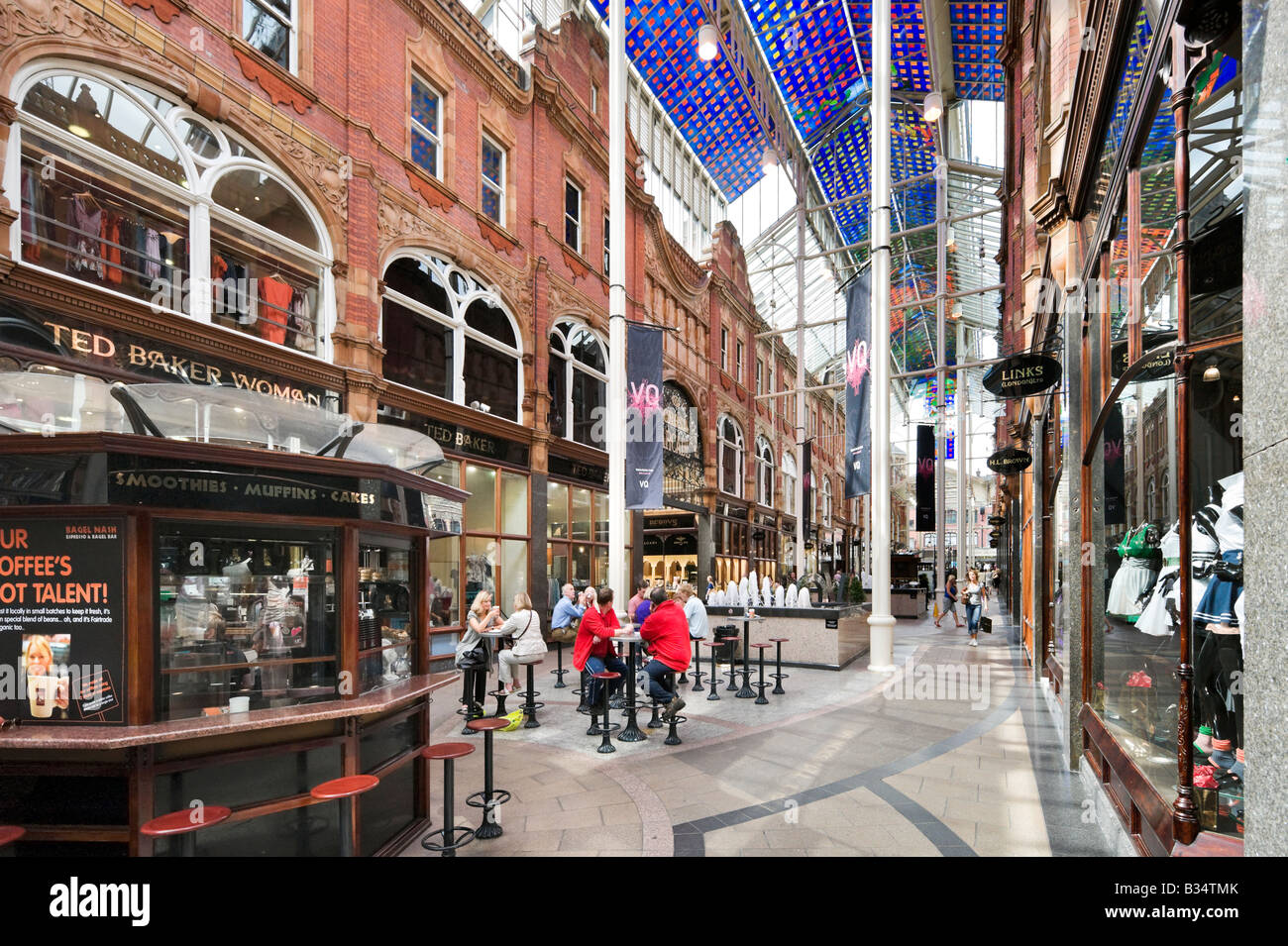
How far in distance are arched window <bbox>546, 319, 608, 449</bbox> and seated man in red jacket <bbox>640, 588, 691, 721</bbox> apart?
Result: 33.4 ft

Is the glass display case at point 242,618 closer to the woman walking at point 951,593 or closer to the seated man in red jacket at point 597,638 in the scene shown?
the seated man in red jacket at point 597,638

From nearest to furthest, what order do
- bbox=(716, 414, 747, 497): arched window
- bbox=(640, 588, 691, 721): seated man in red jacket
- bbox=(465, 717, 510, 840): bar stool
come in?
bbox=(465, 717, 510, 840): bar stool, bbox=(640, 588, 691, 721): seated man in red jacket, bbox=(716, 414, 747, 497): arched window

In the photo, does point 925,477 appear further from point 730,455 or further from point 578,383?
point 578,383

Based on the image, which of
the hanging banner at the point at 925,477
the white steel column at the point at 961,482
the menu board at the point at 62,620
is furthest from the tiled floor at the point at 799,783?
the white steel column at the point at 961,482

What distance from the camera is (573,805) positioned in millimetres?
5555

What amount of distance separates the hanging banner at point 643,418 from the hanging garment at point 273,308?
5.95 m

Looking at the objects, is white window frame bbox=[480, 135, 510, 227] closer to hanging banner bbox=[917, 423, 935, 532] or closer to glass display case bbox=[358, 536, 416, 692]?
glass display case bbox=[358, 536, 416, 692]

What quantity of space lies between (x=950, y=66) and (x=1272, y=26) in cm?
2591

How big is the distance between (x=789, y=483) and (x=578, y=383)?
20052 millimetres

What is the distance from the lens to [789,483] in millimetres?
35625

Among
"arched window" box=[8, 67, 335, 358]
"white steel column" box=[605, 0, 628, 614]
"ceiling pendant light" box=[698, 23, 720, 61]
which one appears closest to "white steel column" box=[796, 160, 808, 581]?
"white steel column" box=[605, 0, 628, 614]

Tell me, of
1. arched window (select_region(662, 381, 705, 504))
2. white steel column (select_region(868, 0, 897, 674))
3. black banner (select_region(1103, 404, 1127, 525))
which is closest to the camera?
black banner (select_region(1103, 404, 1127, 525))

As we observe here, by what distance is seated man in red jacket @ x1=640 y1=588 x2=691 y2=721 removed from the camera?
7672mm

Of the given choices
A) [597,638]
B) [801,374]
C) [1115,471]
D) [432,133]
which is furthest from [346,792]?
[801,374]
